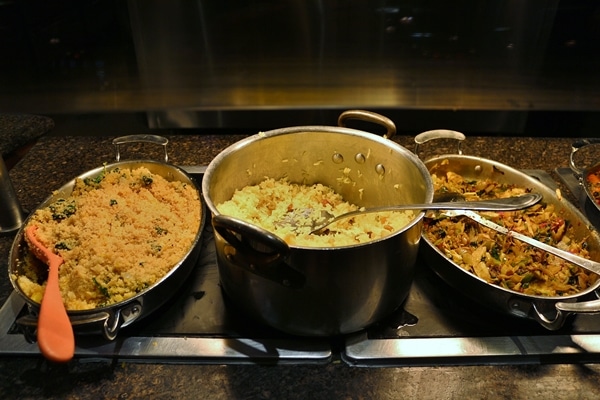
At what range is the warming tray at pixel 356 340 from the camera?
0.87 metres

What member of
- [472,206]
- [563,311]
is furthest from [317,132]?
[563,311]

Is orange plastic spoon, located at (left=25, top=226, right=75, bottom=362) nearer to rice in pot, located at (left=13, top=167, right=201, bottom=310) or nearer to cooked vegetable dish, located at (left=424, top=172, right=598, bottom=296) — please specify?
rice in pot, located at (left=13, top=167, right=201, bottom=310)

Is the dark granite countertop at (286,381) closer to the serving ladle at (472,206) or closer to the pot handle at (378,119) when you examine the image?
the serving ladle at (472,206)

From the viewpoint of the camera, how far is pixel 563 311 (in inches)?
32.3

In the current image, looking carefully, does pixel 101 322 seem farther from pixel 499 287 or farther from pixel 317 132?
pixel 499 287

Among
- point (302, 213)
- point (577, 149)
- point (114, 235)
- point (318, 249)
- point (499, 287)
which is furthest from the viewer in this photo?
point (577, 149)

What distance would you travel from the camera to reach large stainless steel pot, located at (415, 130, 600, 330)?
0.86 m

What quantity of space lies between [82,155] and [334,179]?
0.84 metres

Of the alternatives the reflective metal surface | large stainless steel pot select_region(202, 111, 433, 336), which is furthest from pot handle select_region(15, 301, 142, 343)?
the reflective metal surface

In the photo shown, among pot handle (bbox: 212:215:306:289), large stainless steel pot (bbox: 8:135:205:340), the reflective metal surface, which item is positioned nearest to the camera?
pot handle (bbox: 212:215:306:289)

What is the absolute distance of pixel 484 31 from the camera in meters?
1.64

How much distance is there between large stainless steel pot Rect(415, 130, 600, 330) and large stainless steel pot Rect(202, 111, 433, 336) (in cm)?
12

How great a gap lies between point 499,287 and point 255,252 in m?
0.48

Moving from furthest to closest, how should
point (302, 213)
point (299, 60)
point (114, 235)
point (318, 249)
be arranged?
point (299, 60)
point (302, 213)
point (114, 235)
point (318, 249)
